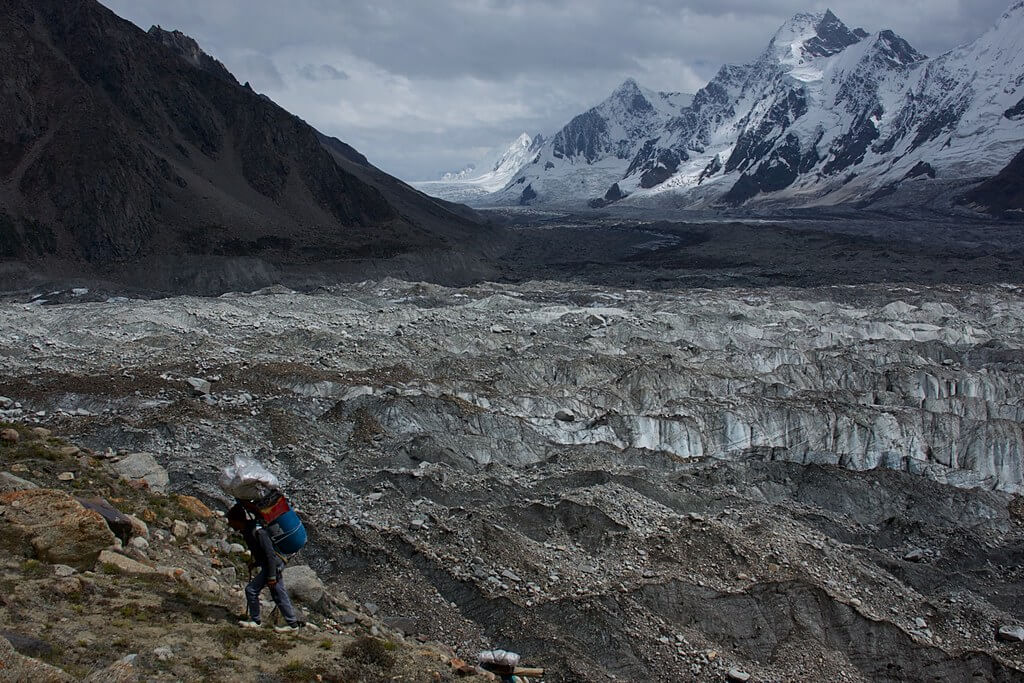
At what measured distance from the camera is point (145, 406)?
2084cm

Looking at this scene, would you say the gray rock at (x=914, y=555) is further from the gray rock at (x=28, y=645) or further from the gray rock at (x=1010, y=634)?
the gray rock at (x=28, y=645)

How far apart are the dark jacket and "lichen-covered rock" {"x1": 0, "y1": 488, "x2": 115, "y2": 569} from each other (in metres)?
2.27

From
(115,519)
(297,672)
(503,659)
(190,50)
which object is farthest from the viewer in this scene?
(190,50)

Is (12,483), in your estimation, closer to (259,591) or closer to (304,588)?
(304,588)

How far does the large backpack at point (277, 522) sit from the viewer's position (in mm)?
8406

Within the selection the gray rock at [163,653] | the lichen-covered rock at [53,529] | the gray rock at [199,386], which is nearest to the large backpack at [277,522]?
the gray rock at [163,653]

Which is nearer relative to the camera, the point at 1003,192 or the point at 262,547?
the point at 262,547

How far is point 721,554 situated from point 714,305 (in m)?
28.4

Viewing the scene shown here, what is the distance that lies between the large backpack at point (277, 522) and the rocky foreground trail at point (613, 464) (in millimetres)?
4437

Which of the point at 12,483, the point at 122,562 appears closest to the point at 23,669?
the point at 122,562

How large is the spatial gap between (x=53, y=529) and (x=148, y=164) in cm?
6302

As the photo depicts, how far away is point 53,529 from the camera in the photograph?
920 centimetres

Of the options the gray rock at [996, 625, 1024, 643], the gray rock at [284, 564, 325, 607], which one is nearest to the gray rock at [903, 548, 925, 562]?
the gray rock at [996, 625, 1024, 643]

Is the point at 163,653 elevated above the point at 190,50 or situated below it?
below
